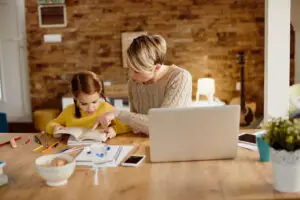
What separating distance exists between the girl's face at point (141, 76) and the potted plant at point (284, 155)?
942 mm

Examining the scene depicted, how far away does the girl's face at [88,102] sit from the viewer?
7.17 ft

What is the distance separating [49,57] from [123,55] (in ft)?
3.33

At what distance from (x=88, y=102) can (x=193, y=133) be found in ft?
2.49

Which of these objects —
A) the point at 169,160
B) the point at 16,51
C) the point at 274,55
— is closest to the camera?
the point at 169,160

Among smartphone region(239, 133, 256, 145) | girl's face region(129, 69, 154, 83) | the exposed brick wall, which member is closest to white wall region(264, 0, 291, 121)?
smartphone region(239, 133, 256, 145)

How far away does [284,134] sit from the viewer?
137 centimetres

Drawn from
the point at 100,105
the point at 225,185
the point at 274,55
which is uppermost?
the point at 274,55

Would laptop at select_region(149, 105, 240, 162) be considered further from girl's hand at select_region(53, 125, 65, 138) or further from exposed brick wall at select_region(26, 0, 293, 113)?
exposed brick wall at select_region(26, 0, 293, 113)

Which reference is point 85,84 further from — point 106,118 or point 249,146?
point 249,146

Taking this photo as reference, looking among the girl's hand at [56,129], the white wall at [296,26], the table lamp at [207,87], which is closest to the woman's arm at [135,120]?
the girl's hand at [56,129]

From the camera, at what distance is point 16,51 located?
5551mm

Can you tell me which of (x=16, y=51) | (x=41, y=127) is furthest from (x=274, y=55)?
(x=16, y=51)

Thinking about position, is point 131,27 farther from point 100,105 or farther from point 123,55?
point 100,105

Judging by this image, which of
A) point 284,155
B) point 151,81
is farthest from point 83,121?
point 284,155
